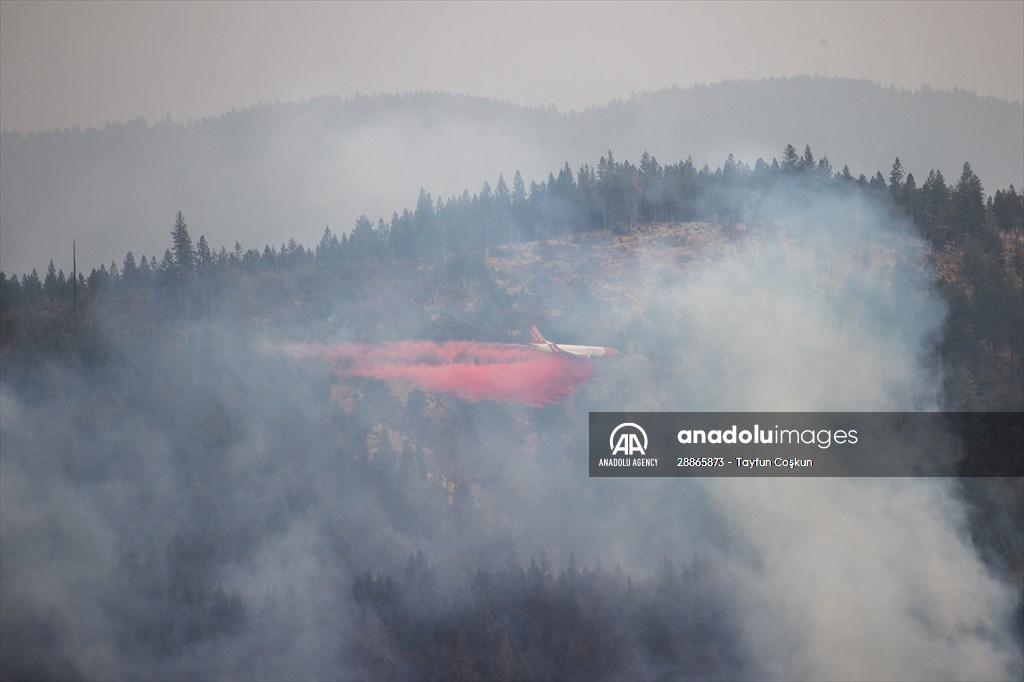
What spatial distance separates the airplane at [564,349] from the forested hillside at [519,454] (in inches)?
166

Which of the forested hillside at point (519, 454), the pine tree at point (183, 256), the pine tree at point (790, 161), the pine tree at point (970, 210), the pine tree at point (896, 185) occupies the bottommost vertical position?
the forested hillside at point (519, 454)

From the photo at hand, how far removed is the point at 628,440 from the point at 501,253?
36924mm

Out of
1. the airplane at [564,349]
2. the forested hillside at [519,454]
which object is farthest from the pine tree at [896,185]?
the airplane at [564,349]

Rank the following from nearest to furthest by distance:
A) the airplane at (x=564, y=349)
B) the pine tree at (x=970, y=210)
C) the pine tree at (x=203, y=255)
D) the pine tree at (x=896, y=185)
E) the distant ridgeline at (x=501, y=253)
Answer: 1. the airplane at (x=564, y=349)
2. the distant ridgeline at (x=501, y=253)
3. the pine tree at (x=970, y=210)
4. the pine tree at (x=896, y=185)
5. the pine tree at (x=203, y=255)

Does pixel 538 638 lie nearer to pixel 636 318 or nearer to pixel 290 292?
pixel 636 318

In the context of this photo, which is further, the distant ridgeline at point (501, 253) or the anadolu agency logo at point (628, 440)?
the distant ridgeline at point (501, 253)

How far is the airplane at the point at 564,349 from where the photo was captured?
4250 inches

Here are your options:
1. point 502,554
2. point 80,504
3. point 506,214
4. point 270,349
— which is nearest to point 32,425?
point 80,504

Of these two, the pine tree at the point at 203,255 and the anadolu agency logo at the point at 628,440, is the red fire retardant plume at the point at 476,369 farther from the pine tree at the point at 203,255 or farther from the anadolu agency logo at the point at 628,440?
the pine tree at the point at 203,255

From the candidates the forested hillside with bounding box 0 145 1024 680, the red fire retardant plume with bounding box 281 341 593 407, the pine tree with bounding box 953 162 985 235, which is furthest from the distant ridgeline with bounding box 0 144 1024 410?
the red fire retardant plume with bounding box 281 341 593 407

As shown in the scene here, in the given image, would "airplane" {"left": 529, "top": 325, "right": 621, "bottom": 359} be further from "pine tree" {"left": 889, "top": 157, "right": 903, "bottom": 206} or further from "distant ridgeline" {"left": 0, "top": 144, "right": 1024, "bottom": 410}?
"pine tree" {"left": 889, "top": 157, "right": 903, "bottom": 206}

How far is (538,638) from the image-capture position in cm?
9306

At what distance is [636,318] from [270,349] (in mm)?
38900

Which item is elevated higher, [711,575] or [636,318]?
[636,318]
